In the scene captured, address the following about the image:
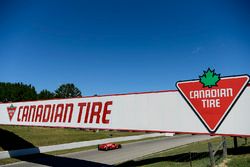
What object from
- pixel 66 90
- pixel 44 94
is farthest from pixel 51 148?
pixel 66 90

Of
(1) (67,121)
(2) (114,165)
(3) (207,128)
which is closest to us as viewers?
(3) (207,128)

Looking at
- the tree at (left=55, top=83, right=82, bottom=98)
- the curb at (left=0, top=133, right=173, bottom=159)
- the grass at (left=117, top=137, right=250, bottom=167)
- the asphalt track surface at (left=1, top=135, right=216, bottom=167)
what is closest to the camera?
the grass at (left=117, top=137, right=250, bottom=167)

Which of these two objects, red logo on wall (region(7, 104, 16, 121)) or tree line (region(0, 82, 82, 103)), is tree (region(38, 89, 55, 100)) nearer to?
tree line (region(0, 82, 82, 103))

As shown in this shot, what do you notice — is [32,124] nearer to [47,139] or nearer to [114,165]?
[114,165]

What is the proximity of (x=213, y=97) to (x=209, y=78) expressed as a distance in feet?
1.80

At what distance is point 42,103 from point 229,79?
330 inches

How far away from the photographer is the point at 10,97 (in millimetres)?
131750

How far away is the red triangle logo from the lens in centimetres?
742

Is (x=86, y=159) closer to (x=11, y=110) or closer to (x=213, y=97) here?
(x=11, y=110)

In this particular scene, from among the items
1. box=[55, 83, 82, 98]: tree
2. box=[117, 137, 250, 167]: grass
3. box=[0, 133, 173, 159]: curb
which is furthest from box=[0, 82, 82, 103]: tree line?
box=[117, 137, 250, 167]: grass

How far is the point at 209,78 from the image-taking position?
7.77m

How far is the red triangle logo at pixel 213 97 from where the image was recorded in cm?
742

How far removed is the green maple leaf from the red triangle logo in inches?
3.2

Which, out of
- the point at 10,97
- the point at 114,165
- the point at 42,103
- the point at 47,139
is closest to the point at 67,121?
the point at 42,103
